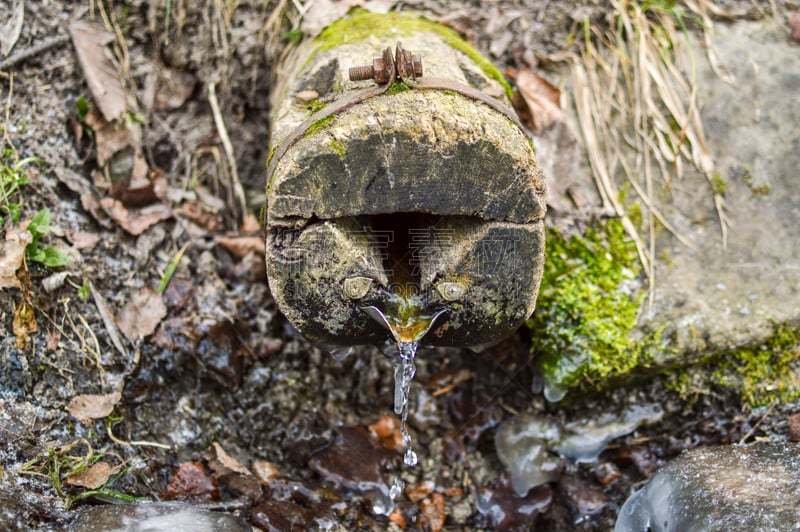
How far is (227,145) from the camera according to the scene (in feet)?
11.0

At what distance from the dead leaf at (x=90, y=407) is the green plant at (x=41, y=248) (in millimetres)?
504

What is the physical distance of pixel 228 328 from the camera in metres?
2.89

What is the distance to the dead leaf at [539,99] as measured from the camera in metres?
3.07

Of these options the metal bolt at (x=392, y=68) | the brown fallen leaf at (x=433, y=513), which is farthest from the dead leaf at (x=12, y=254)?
the brown fallen leaf at (x=433, y=513)

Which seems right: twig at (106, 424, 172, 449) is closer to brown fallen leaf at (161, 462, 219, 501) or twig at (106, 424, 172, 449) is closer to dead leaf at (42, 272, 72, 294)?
brown fallen leaf at (161, 462, 219, 501)

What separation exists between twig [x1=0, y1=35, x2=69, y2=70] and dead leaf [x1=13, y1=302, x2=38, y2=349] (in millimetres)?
1122

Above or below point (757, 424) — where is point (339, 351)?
above

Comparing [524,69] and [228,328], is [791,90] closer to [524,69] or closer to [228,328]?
[524,69]

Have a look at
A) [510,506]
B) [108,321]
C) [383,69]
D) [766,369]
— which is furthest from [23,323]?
[766,369]

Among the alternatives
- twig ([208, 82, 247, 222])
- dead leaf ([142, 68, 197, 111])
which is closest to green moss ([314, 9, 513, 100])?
twig ([208, 82, 247, 222])

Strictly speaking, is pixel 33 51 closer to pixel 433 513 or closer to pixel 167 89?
pixel 167 89

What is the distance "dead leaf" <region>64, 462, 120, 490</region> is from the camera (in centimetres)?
219

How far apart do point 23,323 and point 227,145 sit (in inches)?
51.4

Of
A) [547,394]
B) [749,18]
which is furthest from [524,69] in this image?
[547,394]
